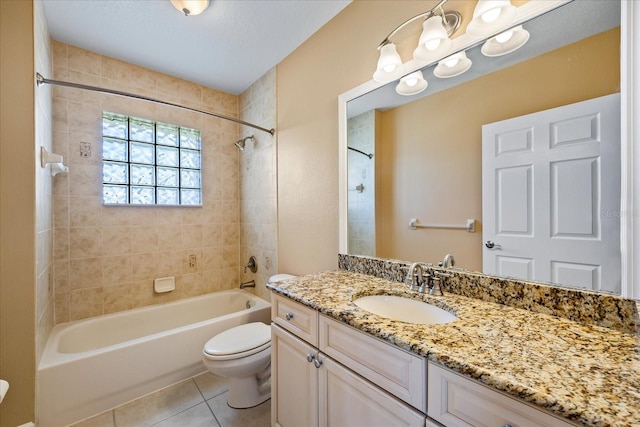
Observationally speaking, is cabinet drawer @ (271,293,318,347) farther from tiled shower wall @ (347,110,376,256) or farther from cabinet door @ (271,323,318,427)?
tiled shower wall @ (347,110,376,256)

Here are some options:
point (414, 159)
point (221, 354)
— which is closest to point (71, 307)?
point (221, 354)

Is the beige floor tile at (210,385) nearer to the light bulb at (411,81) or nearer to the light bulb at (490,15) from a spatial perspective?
the light bulb at (411,81)

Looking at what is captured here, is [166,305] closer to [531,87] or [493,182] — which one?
[493,182]

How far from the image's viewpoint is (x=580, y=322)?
2.83ft

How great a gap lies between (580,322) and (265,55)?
251cm

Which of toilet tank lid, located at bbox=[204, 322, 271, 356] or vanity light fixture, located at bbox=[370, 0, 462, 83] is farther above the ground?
vanity light fixture, located at bbox=[370, 0, 462, 83]

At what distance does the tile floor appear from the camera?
1537 millimetres

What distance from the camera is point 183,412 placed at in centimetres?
162

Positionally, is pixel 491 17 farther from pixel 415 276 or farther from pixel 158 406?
pixel 158 406

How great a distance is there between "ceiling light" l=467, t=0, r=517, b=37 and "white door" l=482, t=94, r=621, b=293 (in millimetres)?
380

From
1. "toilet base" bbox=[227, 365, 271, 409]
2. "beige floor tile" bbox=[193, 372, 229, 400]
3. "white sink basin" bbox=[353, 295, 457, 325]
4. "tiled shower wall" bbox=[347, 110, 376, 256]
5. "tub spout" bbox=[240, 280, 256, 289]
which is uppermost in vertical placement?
"tiled shower wall" bbox=[347, 110, 376, 256]

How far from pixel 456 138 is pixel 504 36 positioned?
0.42 metres

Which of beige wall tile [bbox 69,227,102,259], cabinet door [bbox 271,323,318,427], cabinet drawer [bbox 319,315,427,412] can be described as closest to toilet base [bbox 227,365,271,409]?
cabinet door [bbox 271,323,318,427]

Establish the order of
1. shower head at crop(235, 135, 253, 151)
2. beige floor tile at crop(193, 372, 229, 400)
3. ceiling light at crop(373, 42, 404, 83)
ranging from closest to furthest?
1. ceiling light at crop(373, 42, 404, 83)
2. beige floor tile at crop(193, 372, 229, 400)
3. shower head at crop(235, 135, 253, 151)
